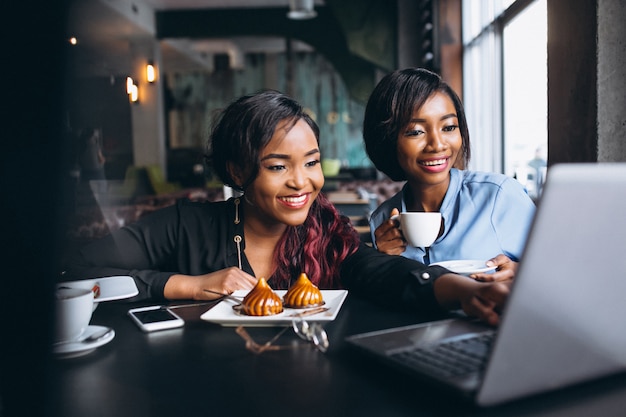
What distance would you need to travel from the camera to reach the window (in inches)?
111

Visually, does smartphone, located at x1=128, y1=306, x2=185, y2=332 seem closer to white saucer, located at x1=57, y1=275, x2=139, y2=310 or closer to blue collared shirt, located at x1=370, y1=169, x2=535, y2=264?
white saucer, located at x1=57, y1=275, x2=139, y2=310

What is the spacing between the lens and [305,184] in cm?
143

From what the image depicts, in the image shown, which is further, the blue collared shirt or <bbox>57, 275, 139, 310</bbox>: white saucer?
the blue collared shirt

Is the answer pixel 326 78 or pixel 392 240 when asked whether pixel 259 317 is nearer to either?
pixel 392 240

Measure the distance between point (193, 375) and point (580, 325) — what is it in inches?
18.9

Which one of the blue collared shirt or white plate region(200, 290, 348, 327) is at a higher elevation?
the blue collared shirt

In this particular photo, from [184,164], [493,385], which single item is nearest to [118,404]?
[493,385]

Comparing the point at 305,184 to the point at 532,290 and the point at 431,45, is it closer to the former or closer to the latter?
the point at 532,290

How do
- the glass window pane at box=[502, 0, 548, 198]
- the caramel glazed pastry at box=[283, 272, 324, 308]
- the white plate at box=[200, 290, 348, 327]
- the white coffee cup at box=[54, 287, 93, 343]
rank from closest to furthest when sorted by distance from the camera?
the white coffee cup at box=[54, 287, 93, 343] < the white plate at box=[200, 290, 348, 327] < the caramel glazed pastry at box=[283, 272, 324, 308] < the glass window pane at box=[502, 0, 548, 198]

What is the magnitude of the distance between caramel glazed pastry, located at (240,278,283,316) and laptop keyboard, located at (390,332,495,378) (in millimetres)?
327

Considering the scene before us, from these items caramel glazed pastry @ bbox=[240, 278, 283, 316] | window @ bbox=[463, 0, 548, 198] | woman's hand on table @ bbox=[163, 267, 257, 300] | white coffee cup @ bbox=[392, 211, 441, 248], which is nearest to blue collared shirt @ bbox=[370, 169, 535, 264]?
white coffee cup @ bbox=[392, 211, 441, 248]

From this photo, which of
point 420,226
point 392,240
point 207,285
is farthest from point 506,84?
point 207,285

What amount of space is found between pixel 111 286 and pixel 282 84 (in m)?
11.1

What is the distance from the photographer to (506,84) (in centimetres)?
382
